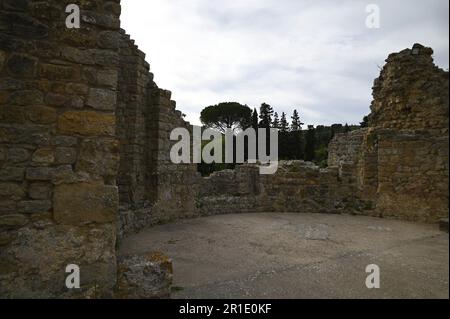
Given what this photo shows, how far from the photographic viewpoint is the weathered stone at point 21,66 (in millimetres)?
2797

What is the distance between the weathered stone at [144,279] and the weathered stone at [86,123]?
129 centimetres

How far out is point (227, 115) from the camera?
108 feet

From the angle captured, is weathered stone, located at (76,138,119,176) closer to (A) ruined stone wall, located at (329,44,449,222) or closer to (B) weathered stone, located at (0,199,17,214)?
(B) weathered stone, located at (0,199,17,214)

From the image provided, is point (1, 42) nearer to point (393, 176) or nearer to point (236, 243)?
point (236, 243)

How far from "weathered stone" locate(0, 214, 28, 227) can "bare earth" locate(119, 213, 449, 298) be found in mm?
1499

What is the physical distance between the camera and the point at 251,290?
3.33 metres

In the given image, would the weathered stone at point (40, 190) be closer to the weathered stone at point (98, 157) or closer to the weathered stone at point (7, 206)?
the weathered stone at point (7, 206)

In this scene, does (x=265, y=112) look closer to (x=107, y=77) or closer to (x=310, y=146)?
(x=310, y=146)

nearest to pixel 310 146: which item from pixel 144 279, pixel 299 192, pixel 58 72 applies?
pixel 299 192

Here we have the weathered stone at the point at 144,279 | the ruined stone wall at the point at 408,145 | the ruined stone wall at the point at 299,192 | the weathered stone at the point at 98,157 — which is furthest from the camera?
the ruined stone wall at the point at 299,192

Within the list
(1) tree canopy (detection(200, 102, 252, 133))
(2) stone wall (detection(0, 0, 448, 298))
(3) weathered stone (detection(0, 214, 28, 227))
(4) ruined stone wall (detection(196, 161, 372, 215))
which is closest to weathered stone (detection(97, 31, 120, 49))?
(2) stone wall (detection(0, 0, 448, 298))

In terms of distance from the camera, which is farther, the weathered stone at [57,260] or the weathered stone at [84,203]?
the weathered stone at [84,203]

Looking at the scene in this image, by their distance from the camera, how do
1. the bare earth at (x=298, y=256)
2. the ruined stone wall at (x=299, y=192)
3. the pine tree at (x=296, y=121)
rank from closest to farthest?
the bare earth at (x=298, y=256) < the ruined stone wall at (x=299, y=192) < the pine tree at (x=296, y=121)

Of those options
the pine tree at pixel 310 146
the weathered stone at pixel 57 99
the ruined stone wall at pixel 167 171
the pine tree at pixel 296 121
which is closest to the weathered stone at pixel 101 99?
A: the weathered stone at pixel 57 99
